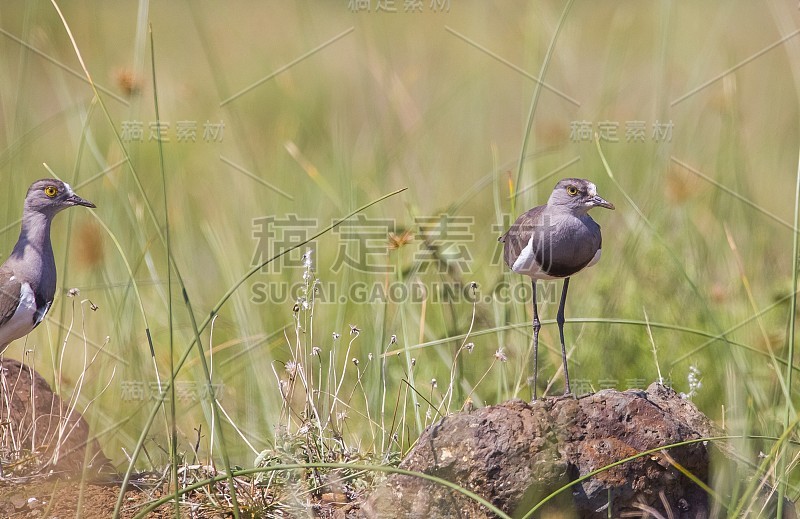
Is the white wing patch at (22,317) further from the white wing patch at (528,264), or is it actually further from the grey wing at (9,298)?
the white wing patch at (528,264)

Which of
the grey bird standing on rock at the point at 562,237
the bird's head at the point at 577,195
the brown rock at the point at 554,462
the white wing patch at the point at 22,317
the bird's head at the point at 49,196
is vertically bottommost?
the brown rock at the point at 554,462

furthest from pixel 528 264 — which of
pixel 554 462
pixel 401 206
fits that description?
pixel 401 206

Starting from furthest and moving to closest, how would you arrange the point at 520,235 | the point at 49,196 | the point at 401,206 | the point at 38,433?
1. the point at 401,206
2. the point at 49,196
3. the point at 520,235
4. the point at 38,433

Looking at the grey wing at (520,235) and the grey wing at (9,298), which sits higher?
the grey wing at (520,235)

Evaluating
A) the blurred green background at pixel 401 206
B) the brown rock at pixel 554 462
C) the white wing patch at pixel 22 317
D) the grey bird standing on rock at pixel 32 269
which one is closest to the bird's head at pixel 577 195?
the blurred green background at pixel 401 206

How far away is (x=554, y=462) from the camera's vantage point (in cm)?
273

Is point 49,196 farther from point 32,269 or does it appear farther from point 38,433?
point 38,433

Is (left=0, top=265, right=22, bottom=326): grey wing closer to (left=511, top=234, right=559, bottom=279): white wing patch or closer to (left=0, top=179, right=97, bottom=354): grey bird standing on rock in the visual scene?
(left=0, top=179, right=97, bottom=354): grey bird standing on rock

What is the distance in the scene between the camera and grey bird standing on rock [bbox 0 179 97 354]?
3705 millimetres

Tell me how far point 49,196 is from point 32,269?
1.04 ft

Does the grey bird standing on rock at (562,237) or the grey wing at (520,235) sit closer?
the grey bird standing on rock at (562,237)

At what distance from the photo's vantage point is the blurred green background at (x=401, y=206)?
4133 millimetres

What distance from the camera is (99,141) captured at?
24.1 feet

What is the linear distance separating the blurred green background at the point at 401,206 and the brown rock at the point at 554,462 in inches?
11.7
